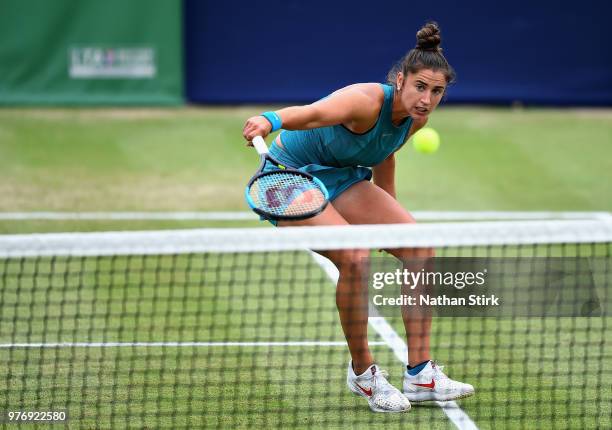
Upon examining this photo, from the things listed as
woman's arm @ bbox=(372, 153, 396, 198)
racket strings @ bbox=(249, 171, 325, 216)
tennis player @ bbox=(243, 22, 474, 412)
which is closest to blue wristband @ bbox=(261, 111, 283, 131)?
tennis player @ bbox=(243, 22, 474, 412)

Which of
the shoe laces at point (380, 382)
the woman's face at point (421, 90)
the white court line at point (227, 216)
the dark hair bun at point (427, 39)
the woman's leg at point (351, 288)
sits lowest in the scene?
the white court line at point (227, 216)

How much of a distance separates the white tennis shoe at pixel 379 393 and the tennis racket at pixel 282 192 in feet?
3.30

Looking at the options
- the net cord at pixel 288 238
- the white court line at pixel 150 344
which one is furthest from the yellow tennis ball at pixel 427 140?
the net cord at pixel 288 238

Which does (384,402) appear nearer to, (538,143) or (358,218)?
(358,218)

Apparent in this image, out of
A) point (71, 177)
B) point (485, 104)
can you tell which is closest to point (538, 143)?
point (485, 104)

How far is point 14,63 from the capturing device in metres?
14.7

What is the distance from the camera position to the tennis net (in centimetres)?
489

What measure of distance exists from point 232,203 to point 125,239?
6.18m

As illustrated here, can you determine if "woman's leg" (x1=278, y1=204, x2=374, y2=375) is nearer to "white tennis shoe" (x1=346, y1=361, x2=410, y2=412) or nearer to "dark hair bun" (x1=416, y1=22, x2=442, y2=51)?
"white tennis shoe" (x1=346, y1=361, x2=410, y2=412)

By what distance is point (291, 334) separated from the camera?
6770 mm

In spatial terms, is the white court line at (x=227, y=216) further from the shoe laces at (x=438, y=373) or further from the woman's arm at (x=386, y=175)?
the shoe laces at (x=438, y=373)

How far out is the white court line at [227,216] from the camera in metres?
10.1

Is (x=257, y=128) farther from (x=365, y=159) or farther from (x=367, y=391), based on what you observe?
(x=367, y=391)

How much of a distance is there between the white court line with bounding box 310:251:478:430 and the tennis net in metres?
0.01
